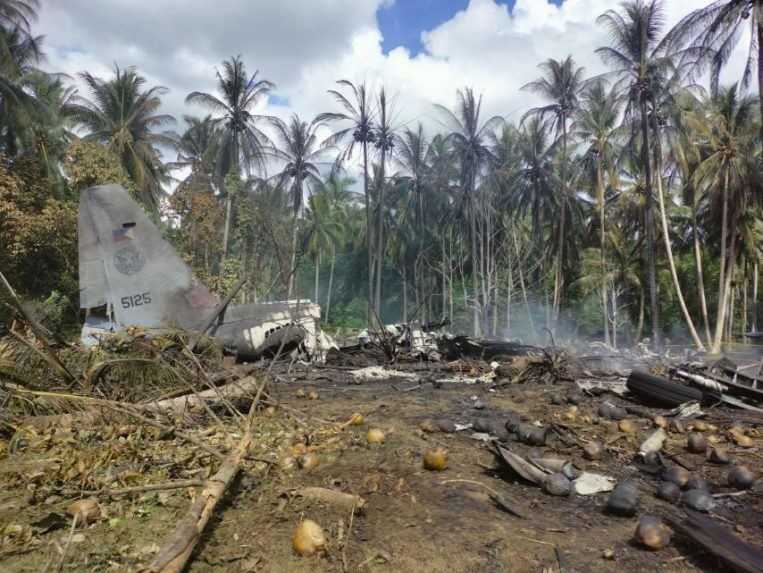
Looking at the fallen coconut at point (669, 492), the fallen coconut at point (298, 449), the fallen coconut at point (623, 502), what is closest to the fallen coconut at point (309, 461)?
the fallen coconut at point (298, 449)

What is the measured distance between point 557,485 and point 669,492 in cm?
86

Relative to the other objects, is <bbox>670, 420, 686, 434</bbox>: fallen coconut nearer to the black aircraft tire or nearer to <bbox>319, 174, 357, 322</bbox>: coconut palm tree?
the black aircraft tire

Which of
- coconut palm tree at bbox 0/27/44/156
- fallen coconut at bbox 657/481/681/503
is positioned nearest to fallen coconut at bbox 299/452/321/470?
fallen coconut at bbox 657/481/681/503

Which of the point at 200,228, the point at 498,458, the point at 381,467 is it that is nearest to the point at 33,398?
the point at 381,467

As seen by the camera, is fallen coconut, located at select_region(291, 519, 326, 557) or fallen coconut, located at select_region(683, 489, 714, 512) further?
fallen coconut, located at select_region(683, 489, 714, 512)

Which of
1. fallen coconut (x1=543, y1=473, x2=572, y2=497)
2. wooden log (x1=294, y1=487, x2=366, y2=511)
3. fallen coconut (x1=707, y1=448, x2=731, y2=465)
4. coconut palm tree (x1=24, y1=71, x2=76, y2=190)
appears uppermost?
coconut palm tree (x1=24, y1=71, x2=76, y2=190)

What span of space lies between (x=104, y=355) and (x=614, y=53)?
85.1 feet

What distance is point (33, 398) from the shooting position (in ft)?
16.9

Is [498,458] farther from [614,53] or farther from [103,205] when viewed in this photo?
[614,53]

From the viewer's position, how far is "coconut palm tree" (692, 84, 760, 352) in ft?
75.8

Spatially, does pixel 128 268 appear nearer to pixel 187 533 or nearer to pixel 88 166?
pixel 187 533

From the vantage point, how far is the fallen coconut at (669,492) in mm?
3718

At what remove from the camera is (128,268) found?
9.95 meters

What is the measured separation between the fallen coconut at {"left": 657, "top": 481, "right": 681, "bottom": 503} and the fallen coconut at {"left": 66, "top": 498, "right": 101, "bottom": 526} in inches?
163
